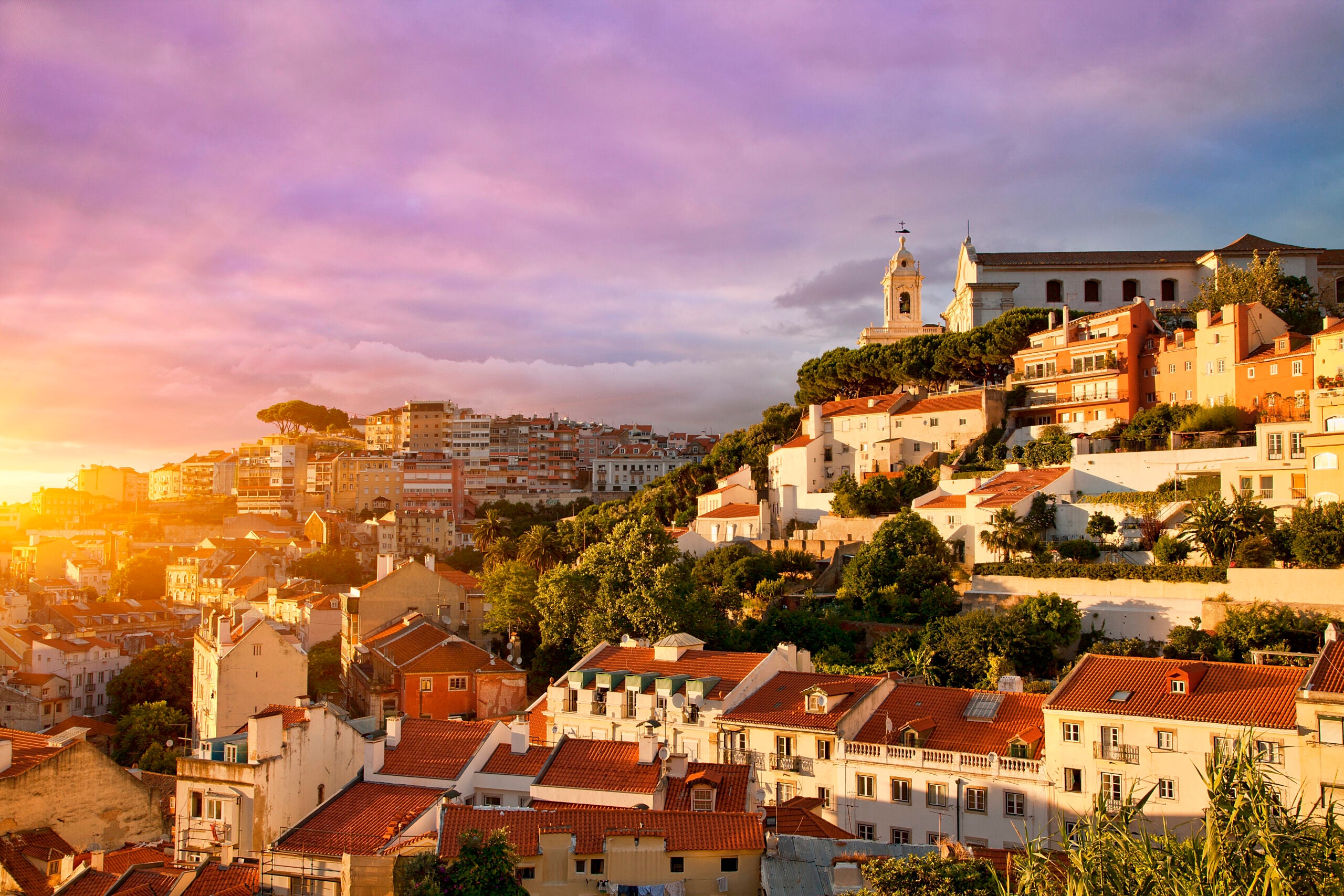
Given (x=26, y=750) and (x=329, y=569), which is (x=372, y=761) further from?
(x=329, y=569)

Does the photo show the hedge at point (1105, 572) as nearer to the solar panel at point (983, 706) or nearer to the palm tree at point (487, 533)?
the solar panel at point (983, 706)

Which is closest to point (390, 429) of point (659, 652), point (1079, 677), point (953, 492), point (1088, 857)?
point (953, 492)

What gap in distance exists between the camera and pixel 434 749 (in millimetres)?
32969

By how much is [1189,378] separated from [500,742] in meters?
51.0

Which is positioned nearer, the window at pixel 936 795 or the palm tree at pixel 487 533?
the window at pixel 936 795

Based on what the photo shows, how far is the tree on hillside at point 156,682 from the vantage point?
2542 inches

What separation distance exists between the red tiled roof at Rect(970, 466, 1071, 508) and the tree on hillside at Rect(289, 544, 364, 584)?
70.7 metres

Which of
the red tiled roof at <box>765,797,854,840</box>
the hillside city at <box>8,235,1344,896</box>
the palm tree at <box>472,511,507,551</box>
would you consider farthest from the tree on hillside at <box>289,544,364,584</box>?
the red tiled roof at <box>765,797,854,840</box>

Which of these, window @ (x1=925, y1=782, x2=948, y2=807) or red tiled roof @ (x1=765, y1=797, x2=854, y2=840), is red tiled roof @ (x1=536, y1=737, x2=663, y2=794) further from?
window @ (x1=925, y1=782, x2=948, y2=807)

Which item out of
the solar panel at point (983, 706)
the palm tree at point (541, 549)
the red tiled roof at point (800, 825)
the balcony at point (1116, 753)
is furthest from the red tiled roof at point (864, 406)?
the red tiled roof at point (800, 825)

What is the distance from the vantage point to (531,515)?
415 ft

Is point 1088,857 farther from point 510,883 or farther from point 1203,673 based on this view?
point 1203,673

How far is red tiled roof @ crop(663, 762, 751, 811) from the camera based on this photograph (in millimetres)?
30344

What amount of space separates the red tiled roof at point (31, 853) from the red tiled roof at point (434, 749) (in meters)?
10.3
